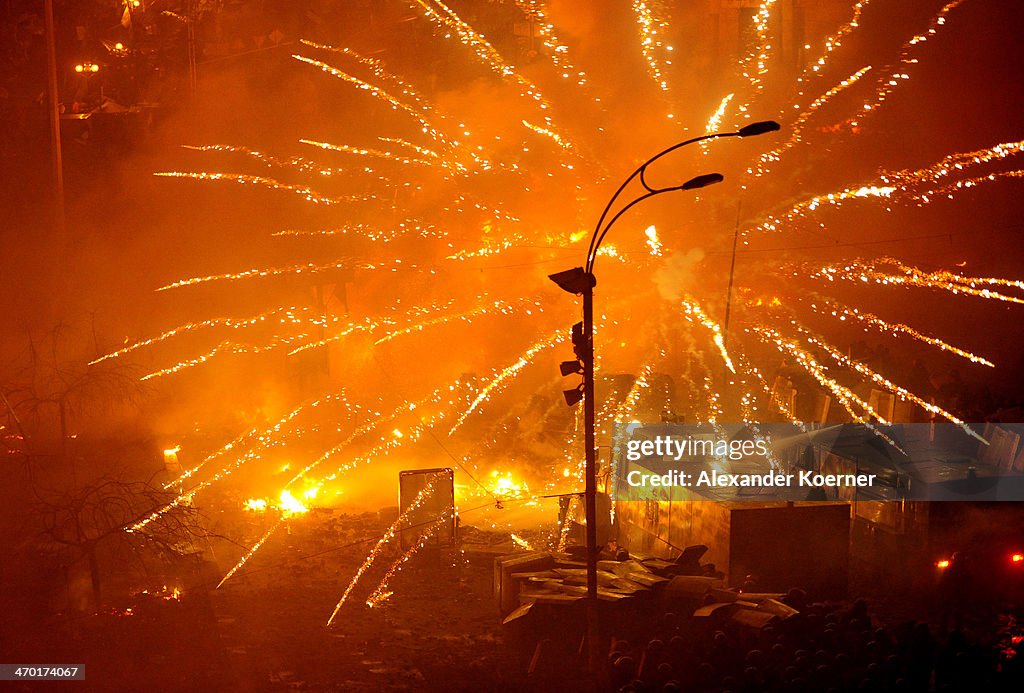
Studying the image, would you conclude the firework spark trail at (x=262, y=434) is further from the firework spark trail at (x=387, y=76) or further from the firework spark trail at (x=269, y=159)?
the firework spark trail at (x=387, y=76)

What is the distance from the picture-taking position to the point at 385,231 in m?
30.4

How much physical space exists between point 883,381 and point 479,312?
508 inches

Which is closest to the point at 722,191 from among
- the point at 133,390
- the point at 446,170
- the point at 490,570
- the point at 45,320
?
the point at 446,170

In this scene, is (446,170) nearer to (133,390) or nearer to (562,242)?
(562,242)

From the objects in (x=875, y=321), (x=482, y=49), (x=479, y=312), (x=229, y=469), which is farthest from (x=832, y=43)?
(x=229, y=469)

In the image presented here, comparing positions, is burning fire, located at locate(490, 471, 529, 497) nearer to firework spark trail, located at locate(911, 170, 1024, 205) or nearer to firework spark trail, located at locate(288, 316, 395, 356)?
firework spark trail, located at locate(288, 316, 395, 356)

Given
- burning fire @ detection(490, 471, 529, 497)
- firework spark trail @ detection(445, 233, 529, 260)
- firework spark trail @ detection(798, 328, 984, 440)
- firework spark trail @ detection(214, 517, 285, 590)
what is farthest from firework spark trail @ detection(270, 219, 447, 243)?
firework spark trail @ detection(798, 328, 984, 440)

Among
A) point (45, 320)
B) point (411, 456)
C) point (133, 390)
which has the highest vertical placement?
point (45, 320)

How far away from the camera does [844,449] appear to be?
21203 millimetres

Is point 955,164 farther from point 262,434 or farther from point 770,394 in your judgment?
point 262,434

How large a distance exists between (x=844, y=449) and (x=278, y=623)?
12798 mm

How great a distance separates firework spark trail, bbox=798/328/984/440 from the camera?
75.9 feet

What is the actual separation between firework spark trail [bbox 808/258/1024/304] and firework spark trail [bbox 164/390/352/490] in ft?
52.6

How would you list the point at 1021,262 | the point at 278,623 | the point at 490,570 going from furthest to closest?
the point at 1021,262, the point at 490,570, the point at 278,623
